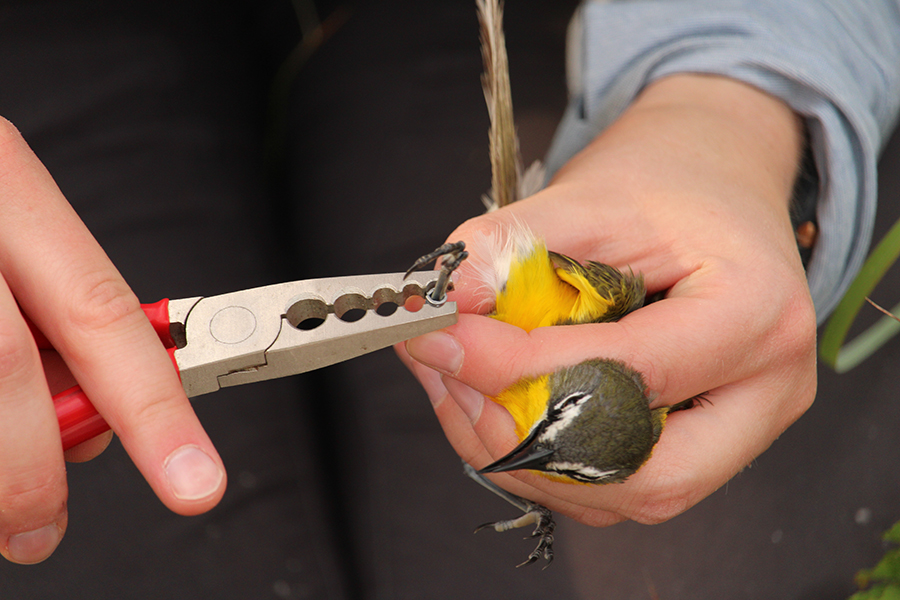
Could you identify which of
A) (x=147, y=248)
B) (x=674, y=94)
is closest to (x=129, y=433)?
(x=147, y=248)

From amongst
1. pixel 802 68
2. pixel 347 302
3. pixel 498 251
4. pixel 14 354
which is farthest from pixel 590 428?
pixel 802 68

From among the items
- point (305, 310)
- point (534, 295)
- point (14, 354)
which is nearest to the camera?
point (14, 354)

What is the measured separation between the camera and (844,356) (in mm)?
1715

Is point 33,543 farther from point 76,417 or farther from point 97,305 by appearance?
point 97,305

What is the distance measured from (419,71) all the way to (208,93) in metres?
0.79

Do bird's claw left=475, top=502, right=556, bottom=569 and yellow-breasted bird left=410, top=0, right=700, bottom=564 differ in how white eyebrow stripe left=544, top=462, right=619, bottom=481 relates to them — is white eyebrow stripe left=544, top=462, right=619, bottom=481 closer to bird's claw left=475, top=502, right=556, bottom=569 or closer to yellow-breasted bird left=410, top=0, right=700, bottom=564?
yellow-breasted bird left=410, top=0, right=700, bottom=564

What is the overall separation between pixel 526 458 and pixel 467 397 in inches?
8.0

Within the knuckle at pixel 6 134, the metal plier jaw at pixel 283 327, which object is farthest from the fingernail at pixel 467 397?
the knuckle at pixel 6 134

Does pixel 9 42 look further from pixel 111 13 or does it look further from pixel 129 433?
pixel 129 433

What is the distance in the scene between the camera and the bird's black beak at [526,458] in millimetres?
1134

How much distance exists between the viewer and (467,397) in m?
1.28

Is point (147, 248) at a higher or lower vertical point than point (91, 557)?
higher

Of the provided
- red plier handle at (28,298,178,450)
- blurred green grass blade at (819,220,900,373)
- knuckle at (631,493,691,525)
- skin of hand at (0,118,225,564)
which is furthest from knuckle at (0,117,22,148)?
blurred green grass blade at (819,220,900,373)

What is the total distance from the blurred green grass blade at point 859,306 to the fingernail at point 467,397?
1029mm
